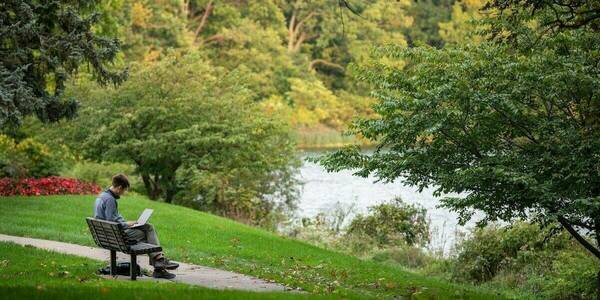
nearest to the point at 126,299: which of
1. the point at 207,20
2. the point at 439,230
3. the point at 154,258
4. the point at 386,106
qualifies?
the point at 154,258

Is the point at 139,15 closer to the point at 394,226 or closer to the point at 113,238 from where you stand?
the point at 394,226

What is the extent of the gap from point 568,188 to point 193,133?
14943 mm

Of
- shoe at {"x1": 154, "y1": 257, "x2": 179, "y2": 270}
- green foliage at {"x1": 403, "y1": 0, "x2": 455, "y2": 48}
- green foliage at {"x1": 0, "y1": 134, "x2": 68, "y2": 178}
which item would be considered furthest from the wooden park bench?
green foliage at {"x1": 403, "y1": 0, "x2": 455, "y2": 48}

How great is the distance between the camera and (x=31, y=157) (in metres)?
25.8

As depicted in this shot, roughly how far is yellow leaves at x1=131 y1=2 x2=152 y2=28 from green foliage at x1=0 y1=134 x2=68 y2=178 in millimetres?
27579

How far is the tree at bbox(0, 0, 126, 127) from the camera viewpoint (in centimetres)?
1655

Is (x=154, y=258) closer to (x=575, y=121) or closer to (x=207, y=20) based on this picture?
(x=575, y=121)

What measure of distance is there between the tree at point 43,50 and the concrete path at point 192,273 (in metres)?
2.67

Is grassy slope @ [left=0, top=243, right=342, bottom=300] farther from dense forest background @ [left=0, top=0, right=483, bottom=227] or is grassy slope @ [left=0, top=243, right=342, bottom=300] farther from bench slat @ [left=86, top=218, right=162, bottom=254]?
dense forest background @ [left=0, top=0, right=483, bottom=227]

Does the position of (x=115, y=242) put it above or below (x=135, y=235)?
below

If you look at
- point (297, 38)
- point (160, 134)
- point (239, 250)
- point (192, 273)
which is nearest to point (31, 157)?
point (160, 134)

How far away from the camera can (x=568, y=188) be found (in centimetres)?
1156

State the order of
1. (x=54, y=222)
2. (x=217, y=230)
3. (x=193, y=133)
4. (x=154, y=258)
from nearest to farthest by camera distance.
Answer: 1. (x=154, y=258)
2. (x=54, y=222)
3. (x=217, y=230)
4. (x=193, y=133)

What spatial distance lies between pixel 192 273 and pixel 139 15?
43552 millimetres
